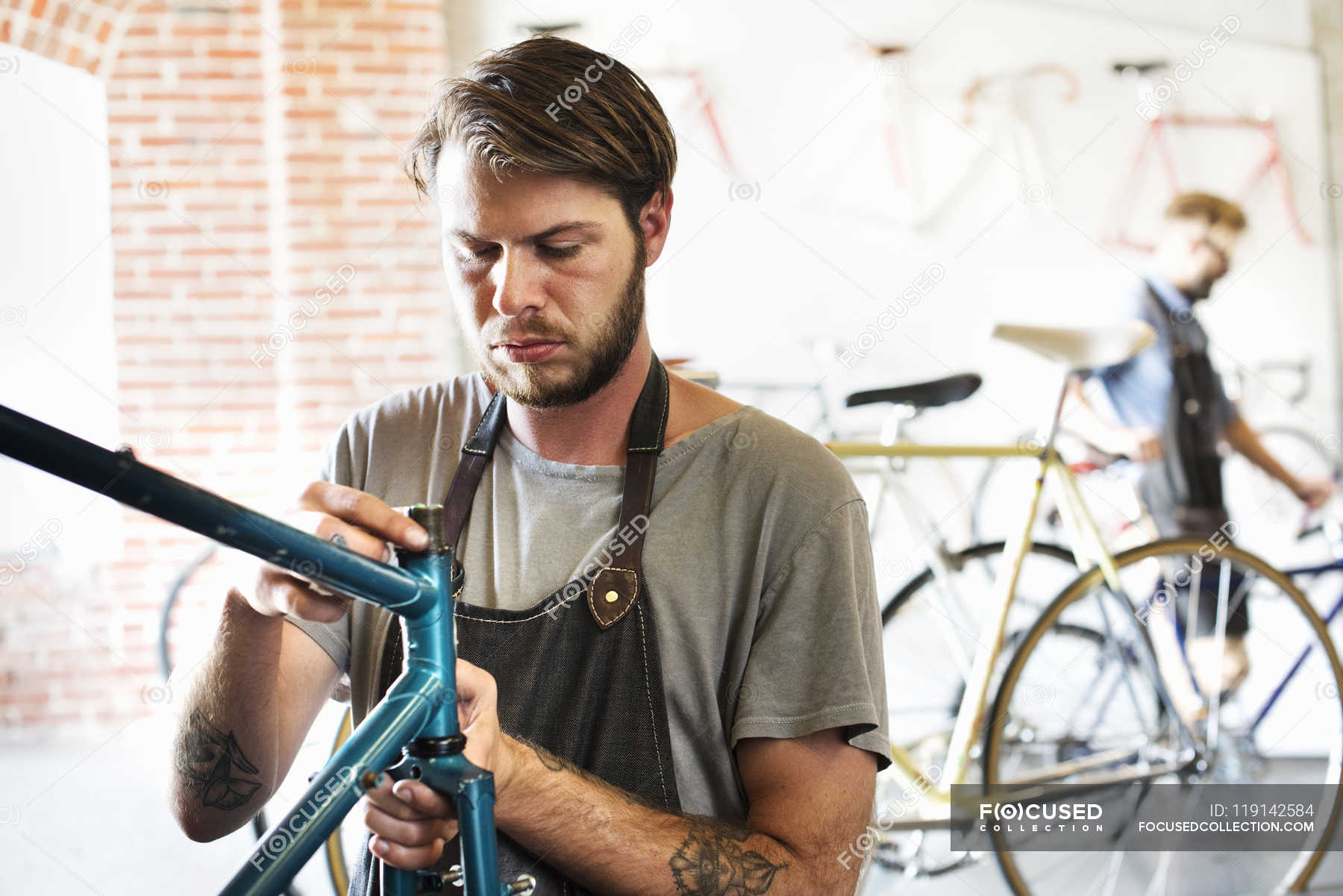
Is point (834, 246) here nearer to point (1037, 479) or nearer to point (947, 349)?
point (947, 349)

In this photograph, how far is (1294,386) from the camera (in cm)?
357

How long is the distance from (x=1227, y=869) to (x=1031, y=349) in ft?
4.68

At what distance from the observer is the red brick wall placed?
3.47 metres

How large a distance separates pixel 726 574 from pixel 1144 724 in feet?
5.37

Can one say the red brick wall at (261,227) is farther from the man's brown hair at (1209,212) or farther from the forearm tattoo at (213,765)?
the forearm tattoo at (213,765)

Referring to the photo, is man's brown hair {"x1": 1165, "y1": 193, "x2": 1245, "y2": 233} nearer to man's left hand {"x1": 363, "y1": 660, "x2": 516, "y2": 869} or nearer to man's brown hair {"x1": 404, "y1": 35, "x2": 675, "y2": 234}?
man's brown hair {"x1": 404, "y1": 35, "x2": 675, "y2": 234}

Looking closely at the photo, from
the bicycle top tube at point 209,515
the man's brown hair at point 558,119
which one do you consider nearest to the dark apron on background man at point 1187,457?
the man's brown hair at point 558,119

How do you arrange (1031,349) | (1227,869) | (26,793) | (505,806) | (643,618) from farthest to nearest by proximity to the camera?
(26,793)
(1227,869)
(1031,349)
(643,618)
(505,806)

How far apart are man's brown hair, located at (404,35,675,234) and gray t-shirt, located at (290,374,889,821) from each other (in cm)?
29

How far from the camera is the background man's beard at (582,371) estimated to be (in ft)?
3.68

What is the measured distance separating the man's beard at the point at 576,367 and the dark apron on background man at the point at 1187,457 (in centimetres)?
214

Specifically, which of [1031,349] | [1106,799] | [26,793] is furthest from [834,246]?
[26,793]

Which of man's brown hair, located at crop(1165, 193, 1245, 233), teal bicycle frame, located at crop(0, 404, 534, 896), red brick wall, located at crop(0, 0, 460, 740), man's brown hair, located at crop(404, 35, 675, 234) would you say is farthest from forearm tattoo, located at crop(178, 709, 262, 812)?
man's brown hair, located at crop(1165, 193, 1245, 233)

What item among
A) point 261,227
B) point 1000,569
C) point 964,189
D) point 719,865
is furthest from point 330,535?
point 964,189
